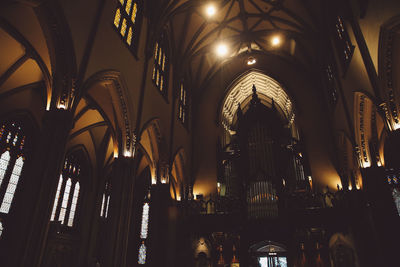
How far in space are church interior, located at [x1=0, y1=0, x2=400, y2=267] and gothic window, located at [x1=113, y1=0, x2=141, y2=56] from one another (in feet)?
0.27

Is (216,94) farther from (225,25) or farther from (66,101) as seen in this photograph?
(66,101)

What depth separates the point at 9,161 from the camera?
556 inches

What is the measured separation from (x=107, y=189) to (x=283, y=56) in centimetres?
1609

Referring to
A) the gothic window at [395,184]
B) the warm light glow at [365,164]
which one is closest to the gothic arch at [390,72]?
the warm light glow at [365,164]

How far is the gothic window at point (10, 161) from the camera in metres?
13.5

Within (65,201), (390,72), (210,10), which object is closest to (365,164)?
(390,72)

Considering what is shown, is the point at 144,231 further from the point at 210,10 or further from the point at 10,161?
the point at 210,10

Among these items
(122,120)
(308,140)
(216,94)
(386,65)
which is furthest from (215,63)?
(386,65)

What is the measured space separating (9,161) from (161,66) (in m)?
9.07

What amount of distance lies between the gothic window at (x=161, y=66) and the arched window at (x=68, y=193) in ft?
26.5

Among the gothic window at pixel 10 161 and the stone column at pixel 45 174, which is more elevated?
the gothic window at pixel 10 161

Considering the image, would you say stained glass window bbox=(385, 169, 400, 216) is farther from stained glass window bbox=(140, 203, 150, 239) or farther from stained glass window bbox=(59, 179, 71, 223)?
stained glass window bbox=(59, 179, 71, 223)

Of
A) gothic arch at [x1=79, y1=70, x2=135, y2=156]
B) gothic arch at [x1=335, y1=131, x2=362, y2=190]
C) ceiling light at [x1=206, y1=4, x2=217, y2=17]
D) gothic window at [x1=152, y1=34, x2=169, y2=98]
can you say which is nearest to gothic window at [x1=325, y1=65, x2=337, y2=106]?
gothic arch at [x1=335, y1=131, x2=362, y2=190]

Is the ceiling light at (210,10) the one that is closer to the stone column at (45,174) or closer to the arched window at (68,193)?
the stone column at (45,174)
